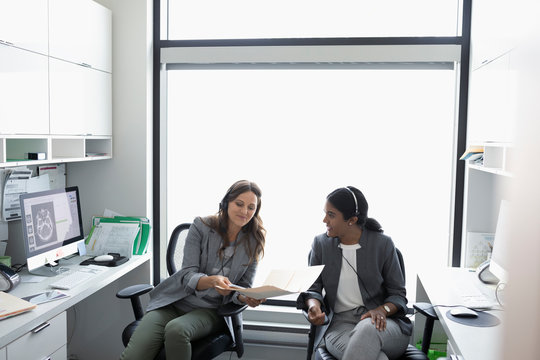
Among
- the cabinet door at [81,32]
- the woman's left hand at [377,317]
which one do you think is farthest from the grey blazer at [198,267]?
the cabinet door at [81,32]

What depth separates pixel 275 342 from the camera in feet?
10.1

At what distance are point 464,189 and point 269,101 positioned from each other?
1328 millimetres

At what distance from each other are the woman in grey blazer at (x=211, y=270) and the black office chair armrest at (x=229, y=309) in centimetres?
3

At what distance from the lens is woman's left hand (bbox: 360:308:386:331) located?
218cm

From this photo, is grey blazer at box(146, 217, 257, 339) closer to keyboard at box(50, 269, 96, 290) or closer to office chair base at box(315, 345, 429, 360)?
keyboard at box(50, 269, 96, 290)

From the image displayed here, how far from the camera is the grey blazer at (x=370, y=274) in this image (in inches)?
93.5

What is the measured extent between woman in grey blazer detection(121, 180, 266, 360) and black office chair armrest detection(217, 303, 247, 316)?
0.09 ft

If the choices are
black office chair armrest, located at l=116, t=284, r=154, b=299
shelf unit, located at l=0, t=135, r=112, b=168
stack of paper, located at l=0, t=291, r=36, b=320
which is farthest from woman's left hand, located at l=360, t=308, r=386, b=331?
shelf unit, located at l=0, t=135, r=112, b=168

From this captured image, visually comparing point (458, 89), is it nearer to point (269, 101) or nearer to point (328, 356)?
point (269, 101)

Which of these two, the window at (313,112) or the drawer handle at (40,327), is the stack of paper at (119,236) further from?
the drawer handle at (40,327)

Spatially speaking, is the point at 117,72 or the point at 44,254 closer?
the point at 44,254

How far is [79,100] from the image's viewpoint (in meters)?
2.69

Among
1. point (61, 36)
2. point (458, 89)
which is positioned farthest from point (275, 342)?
point (61, 36)

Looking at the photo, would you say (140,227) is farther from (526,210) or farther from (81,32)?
(526,210)
